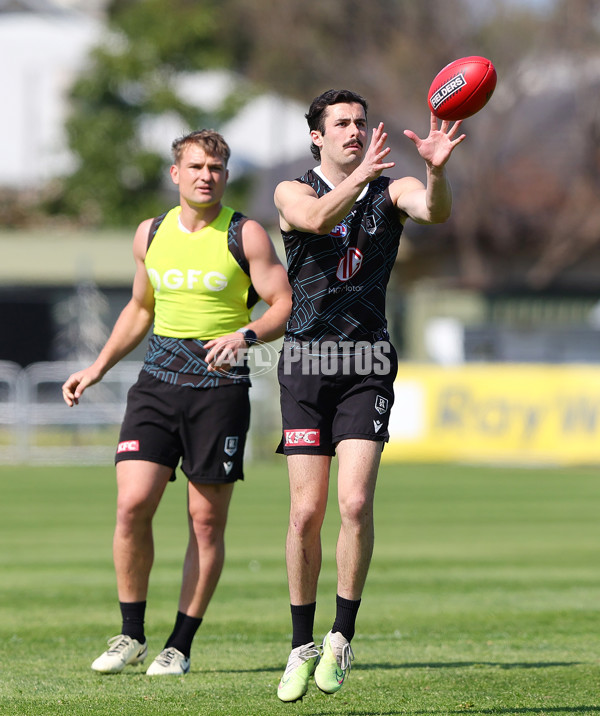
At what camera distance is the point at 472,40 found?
38.5 m

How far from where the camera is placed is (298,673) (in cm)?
600

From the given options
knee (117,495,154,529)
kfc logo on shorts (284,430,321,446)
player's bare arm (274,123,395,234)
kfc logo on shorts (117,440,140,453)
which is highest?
player's bare arm (274,123,395,234)

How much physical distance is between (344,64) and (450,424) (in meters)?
21.2

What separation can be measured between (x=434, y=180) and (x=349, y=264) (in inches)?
24.5

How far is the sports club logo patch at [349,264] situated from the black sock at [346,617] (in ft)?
4.82

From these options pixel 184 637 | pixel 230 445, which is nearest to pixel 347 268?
pixel 230 445

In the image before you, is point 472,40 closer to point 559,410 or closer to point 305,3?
point 305,3

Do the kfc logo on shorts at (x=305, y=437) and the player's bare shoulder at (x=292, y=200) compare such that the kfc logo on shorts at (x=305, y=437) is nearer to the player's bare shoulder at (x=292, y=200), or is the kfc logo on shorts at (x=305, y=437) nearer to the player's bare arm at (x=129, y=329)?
the player's bare shoulder at (x=292, y=200)

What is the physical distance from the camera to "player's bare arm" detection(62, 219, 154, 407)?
7.19 metres

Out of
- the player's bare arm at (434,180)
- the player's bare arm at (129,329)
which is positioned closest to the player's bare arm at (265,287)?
the player's bare arm at (129,329)

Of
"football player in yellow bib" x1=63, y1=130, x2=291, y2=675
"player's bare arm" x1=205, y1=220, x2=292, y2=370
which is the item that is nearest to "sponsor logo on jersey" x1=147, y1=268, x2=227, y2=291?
"football player in yellow bib" x1=63, y1=130, x2=291, y2=675

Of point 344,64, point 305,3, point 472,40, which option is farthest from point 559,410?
point 305,3

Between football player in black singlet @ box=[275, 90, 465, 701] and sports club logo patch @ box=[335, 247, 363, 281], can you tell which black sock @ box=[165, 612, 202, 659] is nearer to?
football player in black singlet @ box=[275, 90, 465, 701]

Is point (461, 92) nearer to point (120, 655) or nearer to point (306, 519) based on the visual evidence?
point (306, 519)
